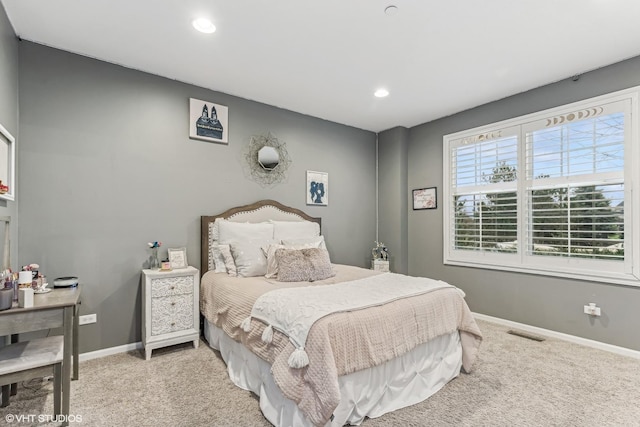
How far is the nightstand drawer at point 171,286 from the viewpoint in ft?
9.30

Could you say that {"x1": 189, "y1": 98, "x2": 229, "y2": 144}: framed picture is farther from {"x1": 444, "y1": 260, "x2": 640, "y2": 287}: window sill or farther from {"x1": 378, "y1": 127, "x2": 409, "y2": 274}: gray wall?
{"x1": 444, "y1": 260, "x2": 640, "y2": 287}: window sill

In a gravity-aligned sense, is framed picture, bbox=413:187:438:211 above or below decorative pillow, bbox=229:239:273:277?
above

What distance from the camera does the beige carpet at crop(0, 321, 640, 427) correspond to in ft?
6.41

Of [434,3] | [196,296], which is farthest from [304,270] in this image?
[434,3]

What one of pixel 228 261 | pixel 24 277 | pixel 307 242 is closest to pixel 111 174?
pixel 24 277

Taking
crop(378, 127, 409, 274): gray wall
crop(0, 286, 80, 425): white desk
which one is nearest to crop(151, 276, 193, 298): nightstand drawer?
crop(0, 286, 80, 425): white desk

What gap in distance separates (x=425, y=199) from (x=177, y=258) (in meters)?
3.34

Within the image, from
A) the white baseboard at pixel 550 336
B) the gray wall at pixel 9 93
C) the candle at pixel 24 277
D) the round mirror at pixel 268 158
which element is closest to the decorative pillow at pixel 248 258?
the round mirror at pixel 268 158

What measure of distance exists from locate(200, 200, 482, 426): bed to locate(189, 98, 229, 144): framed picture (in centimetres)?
122

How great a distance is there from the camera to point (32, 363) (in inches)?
68.6

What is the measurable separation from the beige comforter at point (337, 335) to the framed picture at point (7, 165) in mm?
1611

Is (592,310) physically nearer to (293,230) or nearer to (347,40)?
(293,230)

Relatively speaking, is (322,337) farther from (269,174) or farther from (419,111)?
(419,111)

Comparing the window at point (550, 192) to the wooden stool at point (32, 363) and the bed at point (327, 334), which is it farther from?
the wooden stool at point (32, 363)
